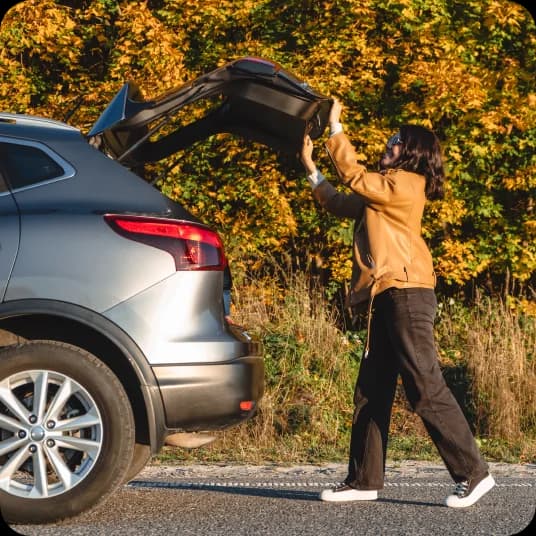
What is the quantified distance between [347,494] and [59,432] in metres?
1.59

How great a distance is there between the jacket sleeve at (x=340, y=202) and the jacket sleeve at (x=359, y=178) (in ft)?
0.66

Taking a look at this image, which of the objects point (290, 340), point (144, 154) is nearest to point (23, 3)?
point (290, 340)

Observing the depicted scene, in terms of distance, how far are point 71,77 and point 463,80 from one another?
5489 millimetres

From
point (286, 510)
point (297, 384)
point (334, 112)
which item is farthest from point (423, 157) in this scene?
point (297, 384)

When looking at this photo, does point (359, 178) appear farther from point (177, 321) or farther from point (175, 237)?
point (177, 321)

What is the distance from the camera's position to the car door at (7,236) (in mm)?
4426

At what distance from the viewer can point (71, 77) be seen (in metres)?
14.6

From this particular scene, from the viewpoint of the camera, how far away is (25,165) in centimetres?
462

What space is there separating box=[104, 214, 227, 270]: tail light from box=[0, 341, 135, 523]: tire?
0.57 meters

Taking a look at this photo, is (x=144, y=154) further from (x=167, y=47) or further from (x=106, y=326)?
(x=167, y=47)

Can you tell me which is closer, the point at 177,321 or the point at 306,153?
the point at 177,321

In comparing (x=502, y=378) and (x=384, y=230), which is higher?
(x=384, y=230)

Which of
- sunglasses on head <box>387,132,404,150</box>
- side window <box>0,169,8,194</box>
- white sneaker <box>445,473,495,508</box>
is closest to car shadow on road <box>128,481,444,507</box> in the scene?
white sneaker <box>445,473,495,508</box>

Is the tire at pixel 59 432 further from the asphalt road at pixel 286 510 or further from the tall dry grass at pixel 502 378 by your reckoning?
the tall dry grass at pixel 502 378
